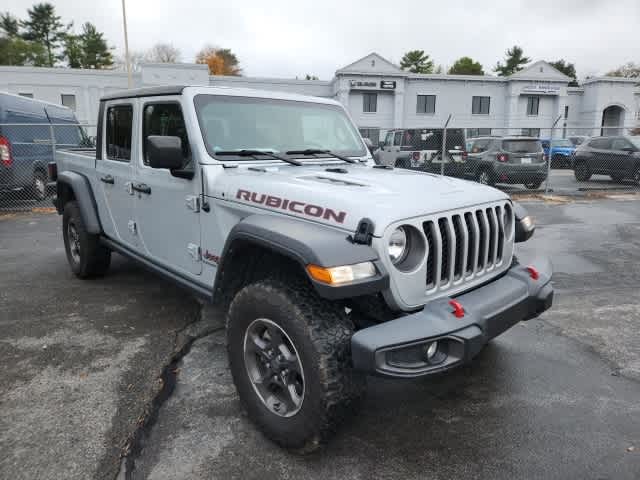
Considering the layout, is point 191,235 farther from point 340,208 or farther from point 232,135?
point 340,208

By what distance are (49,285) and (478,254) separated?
15.0ft

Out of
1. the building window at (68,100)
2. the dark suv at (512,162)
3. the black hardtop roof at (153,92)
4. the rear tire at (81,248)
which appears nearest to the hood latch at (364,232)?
the black hardtop roof at (153,92)

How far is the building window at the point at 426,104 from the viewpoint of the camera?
120 feet

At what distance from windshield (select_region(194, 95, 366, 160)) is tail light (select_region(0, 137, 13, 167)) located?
8.79m

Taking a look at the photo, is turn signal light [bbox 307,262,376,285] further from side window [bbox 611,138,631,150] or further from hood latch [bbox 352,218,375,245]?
side window [bbox 611,138,631,150]

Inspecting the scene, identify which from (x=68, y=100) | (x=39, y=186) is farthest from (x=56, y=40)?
(x=39, y=186)

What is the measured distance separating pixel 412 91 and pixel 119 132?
114 ft

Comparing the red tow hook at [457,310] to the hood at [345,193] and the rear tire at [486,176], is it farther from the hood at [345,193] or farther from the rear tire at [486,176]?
the rear tire at [486,176]

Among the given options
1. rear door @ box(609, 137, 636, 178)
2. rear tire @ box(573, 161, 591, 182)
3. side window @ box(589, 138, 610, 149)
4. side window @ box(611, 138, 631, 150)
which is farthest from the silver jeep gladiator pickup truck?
rear tire @ box(573, 161, 591, 182)

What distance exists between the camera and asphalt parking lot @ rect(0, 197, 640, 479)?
242cm

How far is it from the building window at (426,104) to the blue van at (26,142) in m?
28.6

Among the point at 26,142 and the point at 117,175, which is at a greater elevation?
the point at 26,142

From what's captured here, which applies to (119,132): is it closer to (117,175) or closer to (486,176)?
(117,175)

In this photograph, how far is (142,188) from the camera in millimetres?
3814
